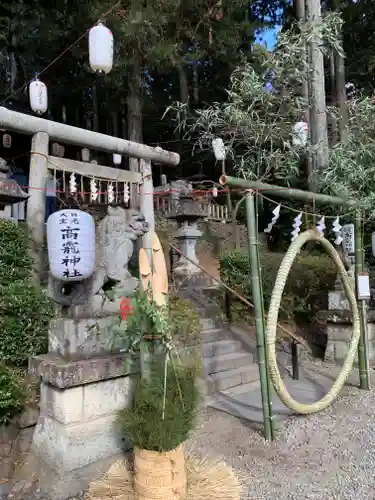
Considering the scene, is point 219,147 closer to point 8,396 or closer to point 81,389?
point 81,389

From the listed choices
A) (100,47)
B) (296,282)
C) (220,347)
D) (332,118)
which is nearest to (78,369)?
(220,347)

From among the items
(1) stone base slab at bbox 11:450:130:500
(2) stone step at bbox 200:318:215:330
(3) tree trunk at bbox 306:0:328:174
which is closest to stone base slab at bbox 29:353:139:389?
(1) stone base slab at bbox 11:450:130:500

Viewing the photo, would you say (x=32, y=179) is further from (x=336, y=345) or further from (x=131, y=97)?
(x=131, y=97)

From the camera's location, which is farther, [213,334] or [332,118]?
[332,118]

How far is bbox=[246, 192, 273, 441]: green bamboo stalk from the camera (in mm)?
3930

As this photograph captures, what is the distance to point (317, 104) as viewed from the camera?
1006 cm

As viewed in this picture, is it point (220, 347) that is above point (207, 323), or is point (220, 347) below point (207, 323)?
below

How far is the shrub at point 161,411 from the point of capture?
2666mm

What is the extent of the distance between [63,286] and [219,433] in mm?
2309

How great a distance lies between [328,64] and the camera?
1480 cm

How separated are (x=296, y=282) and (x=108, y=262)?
5.00 meters

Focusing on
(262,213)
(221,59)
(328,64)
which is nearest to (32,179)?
(221,59)

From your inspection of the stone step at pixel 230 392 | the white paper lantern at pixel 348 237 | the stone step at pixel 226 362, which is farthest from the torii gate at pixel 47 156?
the white paper lantern at pixel 348 237

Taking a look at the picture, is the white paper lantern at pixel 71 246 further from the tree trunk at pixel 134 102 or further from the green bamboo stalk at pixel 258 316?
the tree trunk at pixel 134 102
